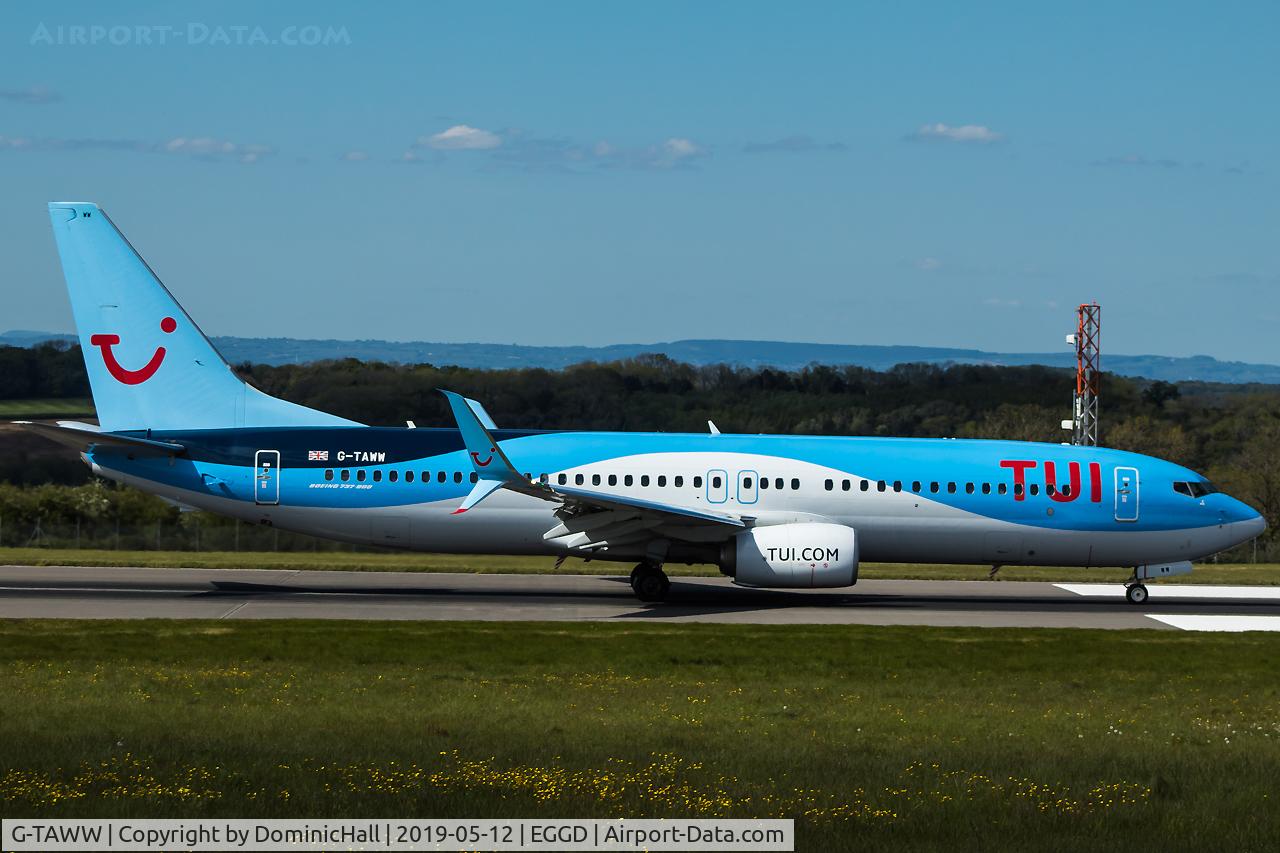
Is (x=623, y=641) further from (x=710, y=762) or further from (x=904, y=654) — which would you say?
(x=710, y=762)

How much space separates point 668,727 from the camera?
16062 mm

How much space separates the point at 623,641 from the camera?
926 inches

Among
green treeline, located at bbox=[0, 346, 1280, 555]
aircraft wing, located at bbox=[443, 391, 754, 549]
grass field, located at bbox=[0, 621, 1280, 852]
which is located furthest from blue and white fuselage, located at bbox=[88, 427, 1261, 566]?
green treeline, located at bbox=[0, 346, 1280, 555]

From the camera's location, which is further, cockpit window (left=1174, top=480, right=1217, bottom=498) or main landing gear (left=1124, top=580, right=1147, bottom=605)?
main landing gear (left=1124, top=580, right=1147, bottom=605)

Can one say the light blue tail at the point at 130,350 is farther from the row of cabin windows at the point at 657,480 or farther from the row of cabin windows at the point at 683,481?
the row of cabin windows at the point at 657,480

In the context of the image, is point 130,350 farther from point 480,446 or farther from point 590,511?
point 590,511

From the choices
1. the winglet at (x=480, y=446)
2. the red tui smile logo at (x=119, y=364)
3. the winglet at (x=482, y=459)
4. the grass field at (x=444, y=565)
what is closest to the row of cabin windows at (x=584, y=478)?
the winglet at (x=482, y=459)

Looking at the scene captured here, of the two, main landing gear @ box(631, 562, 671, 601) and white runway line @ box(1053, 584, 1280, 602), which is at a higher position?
main landing gear @ box(631, 562, 671, 601)

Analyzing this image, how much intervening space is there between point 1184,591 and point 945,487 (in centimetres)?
862

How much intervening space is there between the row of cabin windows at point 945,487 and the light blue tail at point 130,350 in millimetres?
11141

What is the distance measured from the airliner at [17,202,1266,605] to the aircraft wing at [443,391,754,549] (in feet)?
0.34

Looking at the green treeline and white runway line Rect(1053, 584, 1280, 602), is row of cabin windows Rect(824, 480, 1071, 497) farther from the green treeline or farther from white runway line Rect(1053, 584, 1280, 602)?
the green treeline

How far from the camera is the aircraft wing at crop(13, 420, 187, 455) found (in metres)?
28.6

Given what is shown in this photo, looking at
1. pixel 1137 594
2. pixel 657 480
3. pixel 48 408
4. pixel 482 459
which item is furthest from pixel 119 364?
pixel 48 408
